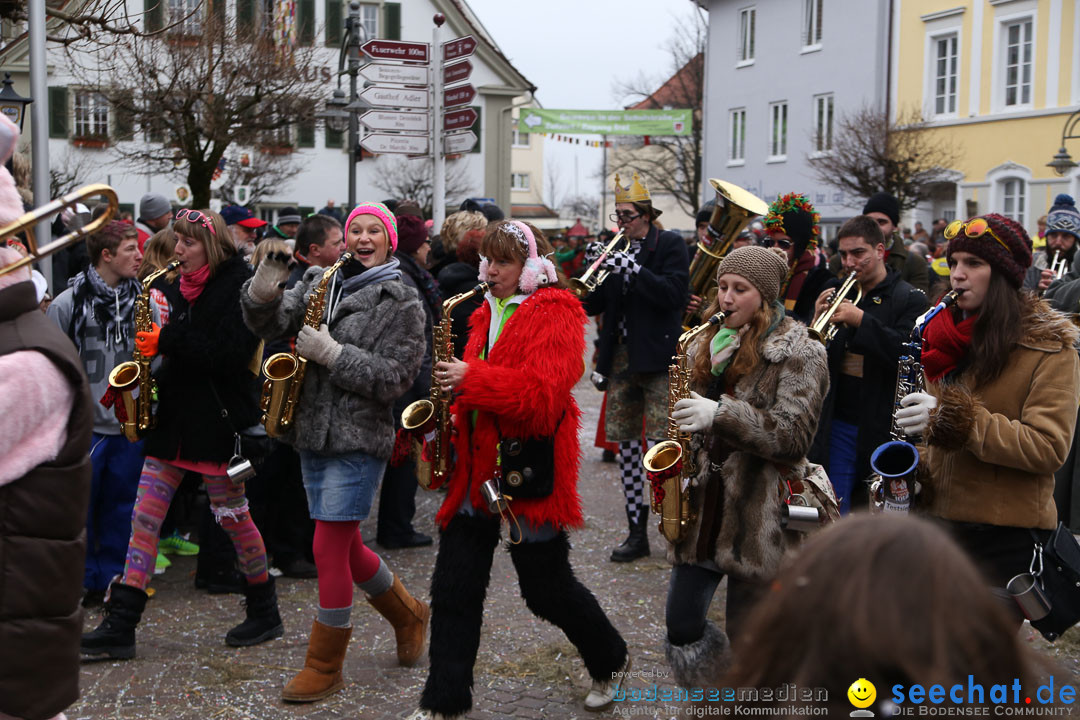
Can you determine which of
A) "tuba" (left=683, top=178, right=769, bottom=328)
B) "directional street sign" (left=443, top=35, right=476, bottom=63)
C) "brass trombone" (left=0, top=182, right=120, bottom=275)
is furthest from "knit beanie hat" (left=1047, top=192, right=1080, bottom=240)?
"brass trombone" (left=0, top=182, right=120, bottom=275)

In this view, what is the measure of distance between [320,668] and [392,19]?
3187 cm

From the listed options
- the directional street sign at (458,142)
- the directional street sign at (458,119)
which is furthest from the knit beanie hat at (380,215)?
the directional street sign at (458,119)

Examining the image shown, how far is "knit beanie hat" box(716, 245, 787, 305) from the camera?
3.93 meters

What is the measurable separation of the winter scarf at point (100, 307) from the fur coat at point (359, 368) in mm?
1347

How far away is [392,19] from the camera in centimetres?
3375

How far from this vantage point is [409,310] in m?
4.61

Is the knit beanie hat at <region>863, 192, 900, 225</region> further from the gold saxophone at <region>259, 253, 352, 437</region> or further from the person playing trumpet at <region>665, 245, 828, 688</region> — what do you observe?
the gold saxophone at <region>259, 253, 352, 437</region>

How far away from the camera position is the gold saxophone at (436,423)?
13.9ft

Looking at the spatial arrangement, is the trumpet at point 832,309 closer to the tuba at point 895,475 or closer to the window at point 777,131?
the tuba at point 895,475

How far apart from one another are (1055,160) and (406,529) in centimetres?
1803

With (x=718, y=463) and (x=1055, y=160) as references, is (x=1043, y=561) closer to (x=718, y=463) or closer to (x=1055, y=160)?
(x=718, y=463)

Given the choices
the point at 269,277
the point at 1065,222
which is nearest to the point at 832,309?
the point at 269,277

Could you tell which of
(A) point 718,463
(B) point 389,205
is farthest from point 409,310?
(B) point 389,205

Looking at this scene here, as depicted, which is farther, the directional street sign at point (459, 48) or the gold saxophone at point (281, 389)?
the directional street sign at point (459, 48)
